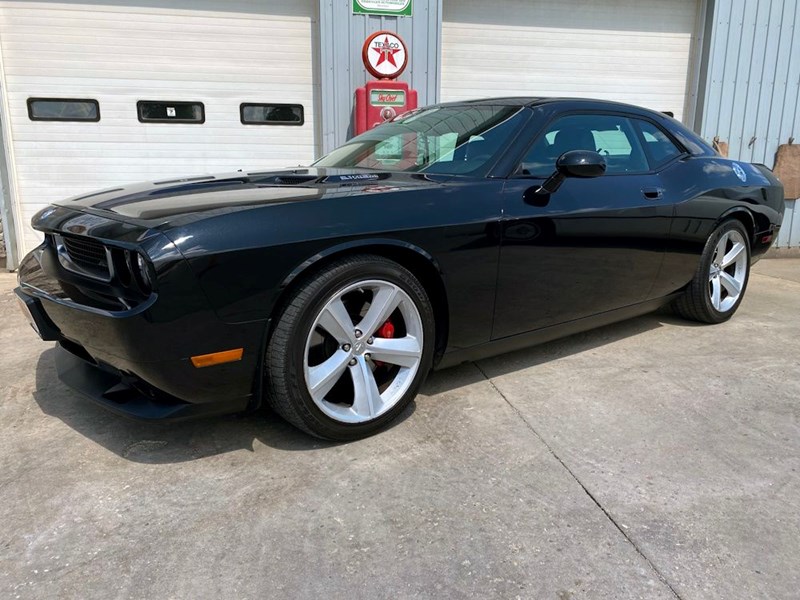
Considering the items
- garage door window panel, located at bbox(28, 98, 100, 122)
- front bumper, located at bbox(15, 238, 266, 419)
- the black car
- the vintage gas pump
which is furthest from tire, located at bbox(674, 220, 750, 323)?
garage door window panel, located at bbox(28, 98, 100, 122)

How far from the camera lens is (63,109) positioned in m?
6.01

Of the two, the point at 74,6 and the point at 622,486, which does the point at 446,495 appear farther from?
the point at 74,6

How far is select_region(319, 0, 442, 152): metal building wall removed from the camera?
6211 mm

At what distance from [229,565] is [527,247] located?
1.85 metres

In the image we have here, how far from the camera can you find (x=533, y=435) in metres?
2.71

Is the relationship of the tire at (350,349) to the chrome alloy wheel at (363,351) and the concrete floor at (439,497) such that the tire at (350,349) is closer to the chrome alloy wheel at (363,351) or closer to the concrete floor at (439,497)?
the chrome alloy wheel at (363,351)

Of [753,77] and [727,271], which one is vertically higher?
[753,77]

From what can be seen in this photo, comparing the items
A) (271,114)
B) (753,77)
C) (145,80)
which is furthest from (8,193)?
(753,77)

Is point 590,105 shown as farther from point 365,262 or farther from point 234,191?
point 234,191

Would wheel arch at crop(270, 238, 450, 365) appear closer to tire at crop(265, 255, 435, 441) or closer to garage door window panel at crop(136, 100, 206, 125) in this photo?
tire at crop(265, 255, 435, 441)

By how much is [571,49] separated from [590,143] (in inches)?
165

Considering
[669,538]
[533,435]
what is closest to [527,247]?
[533,435]

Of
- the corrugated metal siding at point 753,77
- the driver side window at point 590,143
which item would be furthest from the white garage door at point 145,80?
the corrugated metal siding at point 753,77

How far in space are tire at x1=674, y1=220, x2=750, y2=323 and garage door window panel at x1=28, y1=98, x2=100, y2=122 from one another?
17.9ft
